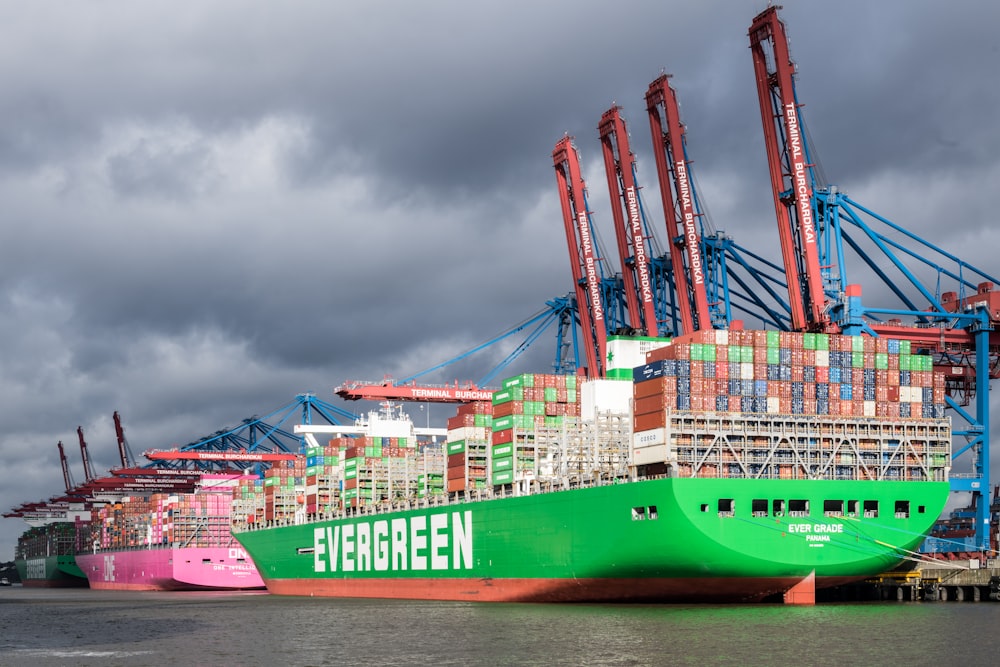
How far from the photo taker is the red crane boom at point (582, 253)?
3098 inches

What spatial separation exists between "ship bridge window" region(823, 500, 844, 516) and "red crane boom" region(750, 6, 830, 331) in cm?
1274

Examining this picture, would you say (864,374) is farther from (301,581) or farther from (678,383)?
(301,581)

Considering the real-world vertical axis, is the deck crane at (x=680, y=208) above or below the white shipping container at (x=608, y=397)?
above

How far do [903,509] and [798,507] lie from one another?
469 cm

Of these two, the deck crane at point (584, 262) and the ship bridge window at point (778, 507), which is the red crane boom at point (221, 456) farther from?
the ship bridge window at point (778, 507)

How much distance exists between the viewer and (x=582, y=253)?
8031cm

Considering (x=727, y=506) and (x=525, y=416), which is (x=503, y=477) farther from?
(x=727, y=506)

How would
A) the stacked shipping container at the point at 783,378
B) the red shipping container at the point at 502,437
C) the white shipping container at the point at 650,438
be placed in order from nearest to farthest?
the white shipping container at the point at 650,438
the stacked shipping container at the point at 783,378
the red shipping container at the point at 502,437

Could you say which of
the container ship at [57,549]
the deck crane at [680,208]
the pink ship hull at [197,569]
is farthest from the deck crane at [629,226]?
the container ship at [57,549]

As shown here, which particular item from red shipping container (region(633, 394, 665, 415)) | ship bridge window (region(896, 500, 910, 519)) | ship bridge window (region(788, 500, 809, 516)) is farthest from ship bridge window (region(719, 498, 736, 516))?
ship bridge window (region(896, 500, 910, 519))

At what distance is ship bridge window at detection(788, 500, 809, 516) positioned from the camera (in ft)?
154

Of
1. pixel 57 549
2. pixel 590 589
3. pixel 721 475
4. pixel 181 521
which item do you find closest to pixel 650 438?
pixel 721 475

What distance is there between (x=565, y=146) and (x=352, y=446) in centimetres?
2309

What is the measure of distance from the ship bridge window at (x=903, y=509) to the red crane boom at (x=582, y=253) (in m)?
30.1
